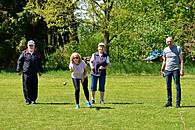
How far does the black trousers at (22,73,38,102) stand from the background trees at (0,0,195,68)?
2728 centimetres

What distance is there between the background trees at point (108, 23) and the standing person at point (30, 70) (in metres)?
27.2

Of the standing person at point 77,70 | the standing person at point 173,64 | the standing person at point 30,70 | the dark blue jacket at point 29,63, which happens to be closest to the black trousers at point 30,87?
the standing person at point 30,70

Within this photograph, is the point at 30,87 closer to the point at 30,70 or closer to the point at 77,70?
the point at 30,70

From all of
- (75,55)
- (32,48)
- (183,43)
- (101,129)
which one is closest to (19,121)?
(101,129)

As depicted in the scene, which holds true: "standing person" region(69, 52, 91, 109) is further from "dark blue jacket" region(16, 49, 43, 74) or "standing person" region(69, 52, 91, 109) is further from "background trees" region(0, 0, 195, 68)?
"background trees" region(0, 0, 195, 68)

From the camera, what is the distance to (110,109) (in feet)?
50.6

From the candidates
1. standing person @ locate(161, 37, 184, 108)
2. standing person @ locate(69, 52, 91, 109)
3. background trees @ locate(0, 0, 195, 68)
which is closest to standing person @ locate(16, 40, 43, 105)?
standing person @ locate(69, 52, 91, 109)

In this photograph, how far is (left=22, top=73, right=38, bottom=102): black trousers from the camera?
17297mm

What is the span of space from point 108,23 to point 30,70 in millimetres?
30062

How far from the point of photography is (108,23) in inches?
1852

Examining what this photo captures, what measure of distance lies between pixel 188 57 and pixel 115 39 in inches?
260

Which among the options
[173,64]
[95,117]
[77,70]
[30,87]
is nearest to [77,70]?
[77,70]

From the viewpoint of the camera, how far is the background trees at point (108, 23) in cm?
4588

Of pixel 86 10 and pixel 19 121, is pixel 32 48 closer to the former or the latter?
pixel 19 121
